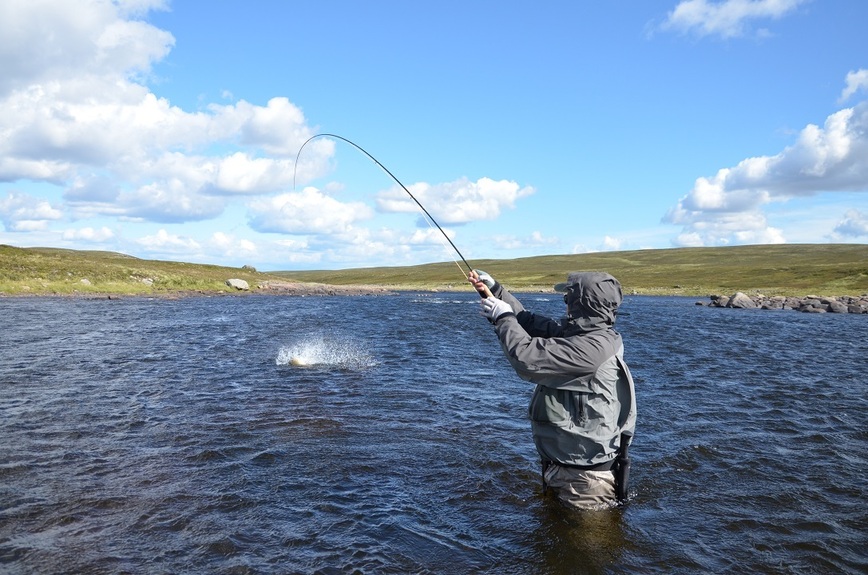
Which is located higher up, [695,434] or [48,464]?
[48,464]

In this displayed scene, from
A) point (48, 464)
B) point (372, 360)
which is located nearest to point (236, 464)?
point (48, 464)

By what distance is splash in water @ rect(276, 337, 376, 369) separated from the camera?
62.7 ft

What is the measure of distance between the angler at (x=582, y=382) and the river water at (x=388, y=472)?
0.79m

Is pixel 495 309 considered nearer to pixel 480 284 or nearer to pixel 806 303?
pixel 480 284

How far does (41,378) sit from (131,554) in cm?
1163

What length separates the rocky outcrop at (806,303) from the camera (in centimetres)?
5273

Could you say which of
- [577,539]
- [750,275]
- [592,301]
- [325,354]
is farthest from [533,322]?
[750,275]

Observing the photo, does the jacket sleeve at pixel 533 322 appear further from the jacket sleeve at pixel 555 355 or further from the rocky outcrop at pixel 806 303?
the rocky outcrop at pixel 806 303

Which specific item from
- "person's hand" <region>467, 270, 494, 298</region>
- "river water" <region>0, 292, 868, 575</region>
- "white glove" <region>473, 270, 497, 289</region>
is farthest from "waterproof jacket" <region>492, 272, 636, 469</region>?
"river water" <region>0, 292, 868, 575</region>

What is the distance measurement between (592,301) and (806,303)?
61.7 m

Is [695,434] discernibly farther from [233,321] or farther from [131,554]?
[233,321]

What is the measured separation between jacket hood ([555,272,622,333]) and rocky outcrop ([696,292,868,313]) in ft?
189

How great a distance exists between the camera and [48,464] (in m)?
8.39

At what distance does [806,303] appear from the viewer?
5697 centimetres
